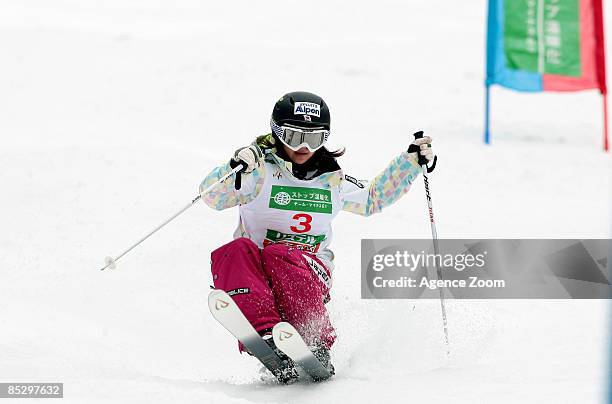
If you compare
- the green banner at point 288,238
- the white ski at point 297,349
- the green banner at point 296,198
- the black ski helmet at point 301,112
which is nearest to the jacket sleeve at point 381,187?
the green banner at point 296,198

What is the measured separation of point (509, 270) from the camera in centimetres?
729

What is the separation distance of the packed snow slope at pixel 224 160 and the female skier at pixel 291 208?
15.6 inches

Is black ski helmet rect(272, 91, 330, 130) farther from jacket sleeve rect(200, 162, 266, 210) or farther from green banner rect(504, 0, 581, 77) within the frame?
green banner rect(504, 0, 581, 77)

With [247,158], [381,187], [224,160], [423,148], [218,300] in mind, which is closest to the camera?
[218,300]

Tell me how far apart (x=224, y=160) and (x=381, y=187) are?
182 inches

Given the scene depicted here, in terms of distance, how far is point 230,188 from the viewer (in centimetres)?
490

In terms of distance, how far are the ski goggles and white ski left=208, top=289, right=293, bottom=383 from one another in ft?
3.05

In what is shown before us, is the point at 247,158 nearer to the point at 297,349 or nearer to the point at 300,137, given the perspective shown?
the point at 300,137

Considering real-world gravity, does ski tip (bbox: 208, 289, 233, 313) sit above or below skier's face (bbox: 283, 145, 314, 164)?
below

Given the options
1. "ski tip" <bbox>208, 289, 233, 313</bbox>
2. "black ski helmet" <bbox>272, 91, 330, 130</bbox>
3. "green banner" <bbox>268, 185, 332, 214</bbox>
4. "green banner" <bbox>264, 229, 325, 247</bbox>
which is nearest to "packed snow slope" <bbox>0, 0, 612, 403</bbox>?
"ski tip" <bbox>208, 289, 233, 313</bbox>

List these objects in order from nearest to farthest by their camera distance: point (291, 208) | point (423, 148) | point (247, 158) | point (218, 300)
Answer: point (218, 300)
point (247, 158)
point (291, 208)
point (423, 148)

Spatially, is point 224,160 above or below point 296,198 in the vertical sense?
above

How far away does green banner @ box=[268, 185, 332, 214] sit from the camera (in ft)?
16.2

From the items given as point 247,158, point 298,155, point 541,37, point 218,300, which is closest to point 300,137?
point 298,155
